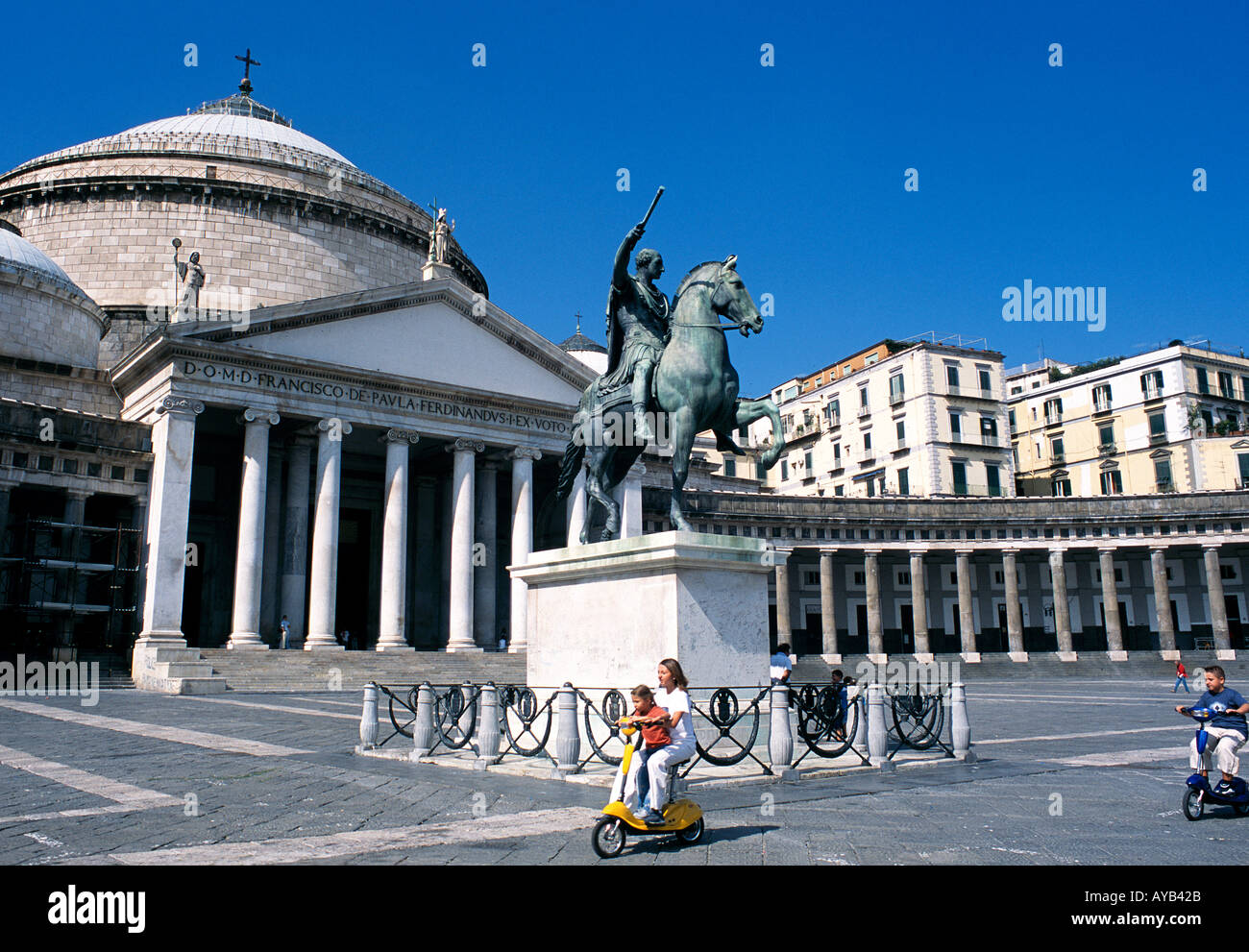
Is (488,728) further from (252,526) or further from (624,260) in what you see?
(252,526)

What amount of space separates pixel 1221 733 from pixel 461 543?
31.8 m

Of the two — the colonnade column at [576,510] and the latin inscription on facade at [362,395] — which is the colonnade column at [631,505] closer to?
the colonnade column at [576,510]

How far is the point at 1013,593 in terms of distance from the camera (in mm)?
51406

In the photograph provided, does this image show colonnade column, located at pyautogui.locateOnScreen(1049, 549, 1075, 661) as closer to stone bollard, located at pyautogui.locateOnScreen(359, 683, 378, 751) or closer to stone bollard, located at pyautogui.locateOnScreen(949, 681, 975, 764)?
stone bollard, located at pyautogui.locateOnScreen(949, 681, 975, 764)

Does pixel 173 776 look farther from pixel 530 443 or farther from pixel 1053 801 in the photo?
pixel 530 443

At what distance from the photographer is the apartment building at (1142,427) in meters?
55.6

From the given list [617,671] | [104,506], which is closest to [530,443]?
[104,506]

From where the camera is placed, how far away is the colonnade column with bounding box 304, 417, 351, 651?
34844mm

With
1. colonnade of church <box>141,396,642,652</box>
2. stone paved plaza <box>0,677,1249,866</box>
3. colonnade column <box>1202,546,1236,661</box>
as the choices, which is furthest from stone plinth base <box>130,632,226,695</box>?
colonnade column <box>1202,546,1236,661</box>

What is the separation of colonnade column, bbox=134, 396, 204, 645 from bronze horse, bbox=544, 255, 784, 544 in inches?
933

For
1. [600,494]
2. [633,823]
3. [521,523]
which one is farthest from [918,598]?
[633,823]

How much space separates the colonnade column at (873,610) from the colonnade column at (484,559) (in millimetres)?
20106
